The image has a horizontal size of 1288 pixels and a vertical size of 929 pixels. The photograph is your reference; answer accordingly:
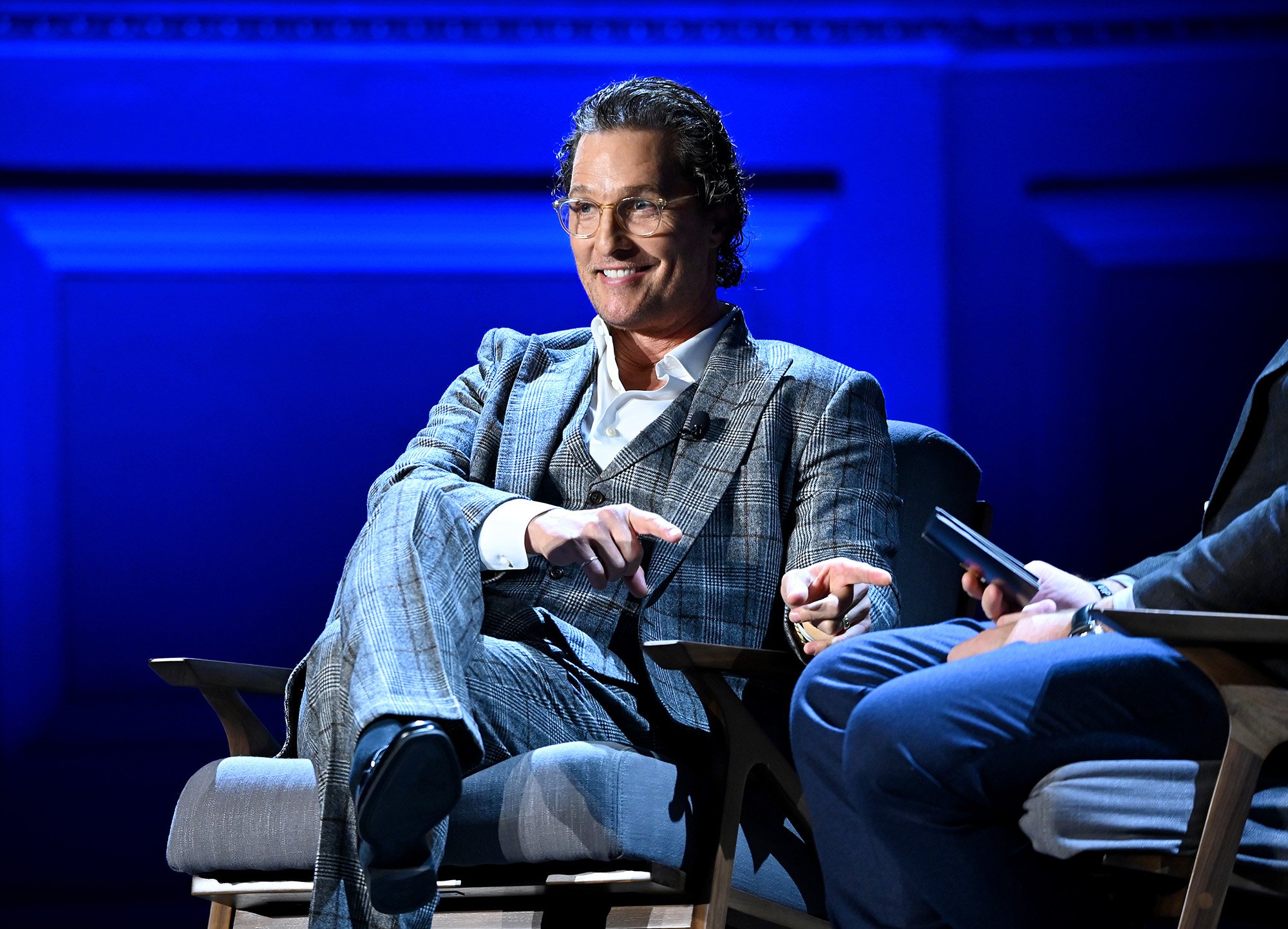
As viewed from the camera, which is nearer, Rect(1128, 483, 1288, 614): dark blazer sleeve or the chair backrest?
Rect(1128, 483, 1288, 614): dark blazer sleeve

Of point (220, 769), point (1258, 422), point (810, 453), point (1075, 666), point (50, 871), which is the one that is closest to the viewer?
point (1075, 666)

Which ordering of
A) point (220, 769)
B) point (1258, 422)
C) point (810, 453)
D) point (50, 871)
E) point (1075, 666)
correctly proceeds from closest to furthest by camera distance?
point (1075, 666), point (1258, 422), point (220, 769), point (810, 453), point (50, 871)

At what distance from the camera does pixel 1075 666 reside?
1469 mm

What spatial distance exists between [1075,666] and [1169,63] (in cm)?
252

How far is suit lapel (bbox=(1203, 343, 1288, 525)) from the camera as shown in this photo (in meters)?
1.64

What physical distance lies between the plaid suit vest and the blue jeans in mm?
501

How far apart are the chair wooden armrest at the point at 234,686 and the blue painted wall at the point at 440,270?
144 centimetres

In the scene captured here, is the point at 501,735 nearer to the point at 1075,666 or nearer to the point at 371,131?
the point at 1075,666

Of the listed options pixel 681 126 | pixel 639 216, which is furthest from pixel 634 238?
pixel 681 126

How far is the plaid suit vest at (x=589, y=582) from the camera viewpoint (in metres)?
1.99

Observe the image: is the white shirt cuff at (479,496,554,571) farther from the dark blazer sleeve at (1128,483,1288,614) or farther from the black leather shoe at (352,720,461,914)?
the dark blazer sleeve at (1128,483,1288,614)

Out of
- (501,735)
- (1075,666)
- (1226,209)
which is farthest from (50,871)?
(1226,209)

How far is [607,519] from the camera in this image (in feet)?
5.79

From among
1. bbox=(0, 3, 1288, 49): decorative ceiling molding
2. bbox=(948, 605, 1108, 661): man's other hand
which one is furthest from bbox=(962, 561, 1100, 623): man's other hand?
bbox=(0, 3, 1288, 49): decorative ceiling molding
